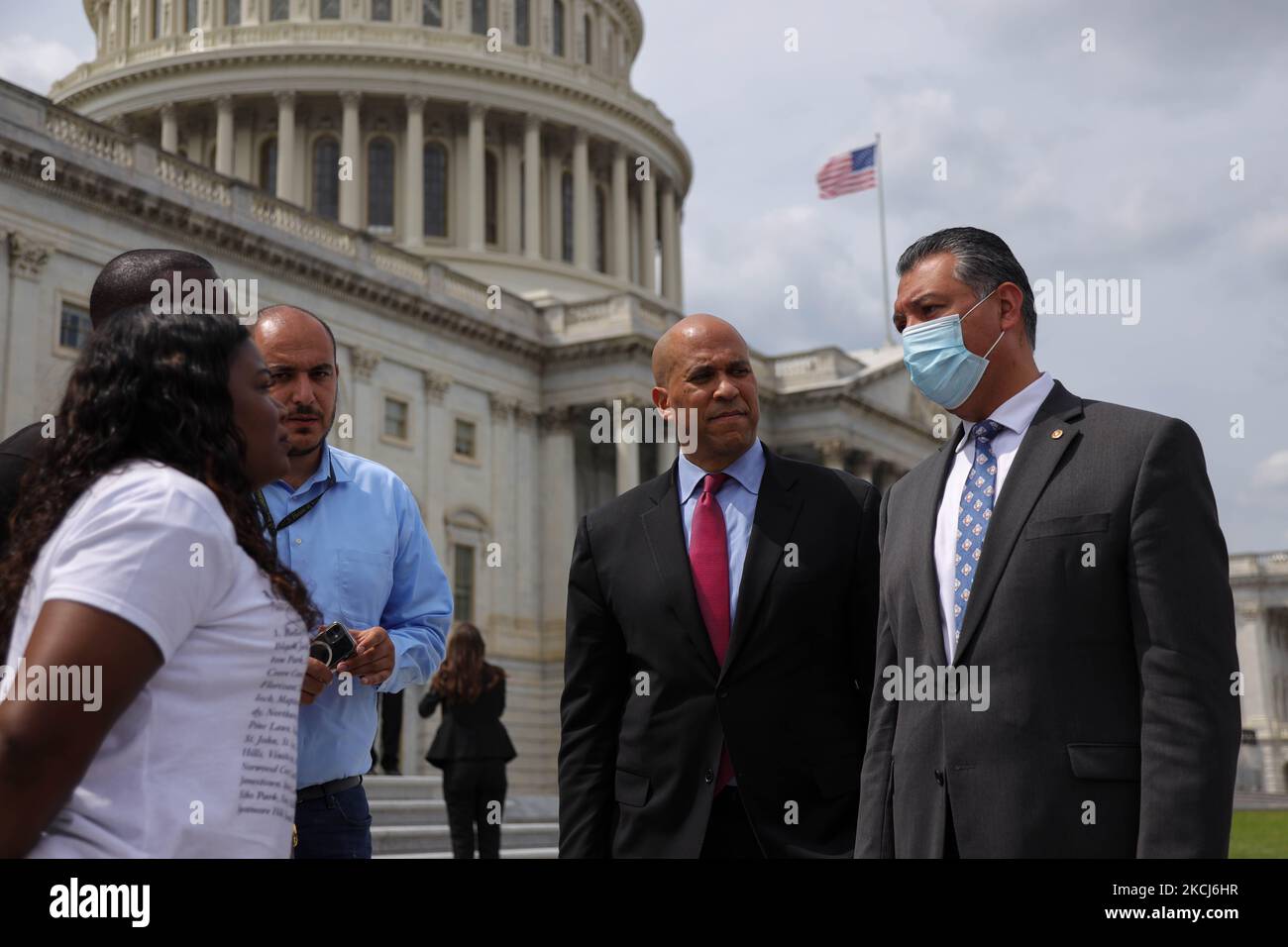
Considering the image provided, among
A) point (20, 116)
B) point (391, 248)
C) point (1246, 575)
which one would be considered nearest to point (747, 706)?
point (20, 116)

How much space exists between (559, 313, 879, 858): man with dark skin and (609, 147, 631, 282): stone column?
2445 inches

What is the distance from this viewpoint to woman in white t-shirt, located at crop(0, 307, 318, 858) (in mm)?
2771

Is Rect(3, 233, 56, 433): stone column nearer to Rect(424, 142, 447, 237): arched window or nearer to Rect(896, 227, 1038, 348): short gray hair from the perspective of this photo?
Rect(896, 227, 1038, 348): short gray hair

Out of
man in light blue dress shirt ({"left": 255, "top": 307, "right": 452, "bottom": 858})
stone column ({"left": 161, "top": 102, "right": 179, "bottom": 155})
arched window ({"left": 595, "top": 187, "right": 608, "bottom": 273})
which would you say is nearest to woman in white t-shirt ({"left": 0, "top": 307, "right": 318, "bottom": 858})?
man in light blue dress shirt ({"left": 255, "top": 307, "right": 452, "bottom": 858})

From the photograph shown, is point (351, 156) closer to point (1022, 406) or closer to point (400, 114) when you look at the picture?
point (400, 114)

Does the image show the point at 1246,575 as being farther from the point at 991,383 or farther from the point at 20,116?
the point at 991,383

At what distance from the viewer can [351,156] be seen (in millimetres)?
59750

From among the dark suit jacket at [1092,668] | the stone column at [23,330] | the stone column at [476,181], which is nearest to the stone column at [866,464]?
the stone column at [476,181]

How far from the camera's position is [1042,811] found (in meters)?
4.22

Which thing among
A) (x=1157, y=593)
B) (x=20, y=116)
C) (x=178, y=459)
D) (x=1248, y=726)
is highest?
(x=20, y=116)

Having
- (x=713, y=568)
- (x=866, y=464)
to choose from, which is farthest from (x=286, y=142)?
(x=713, y=568)

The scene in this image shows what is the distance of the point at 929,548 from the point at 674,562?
3.74 feet

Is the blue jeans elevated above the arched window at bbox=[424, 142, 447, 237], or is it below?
below
